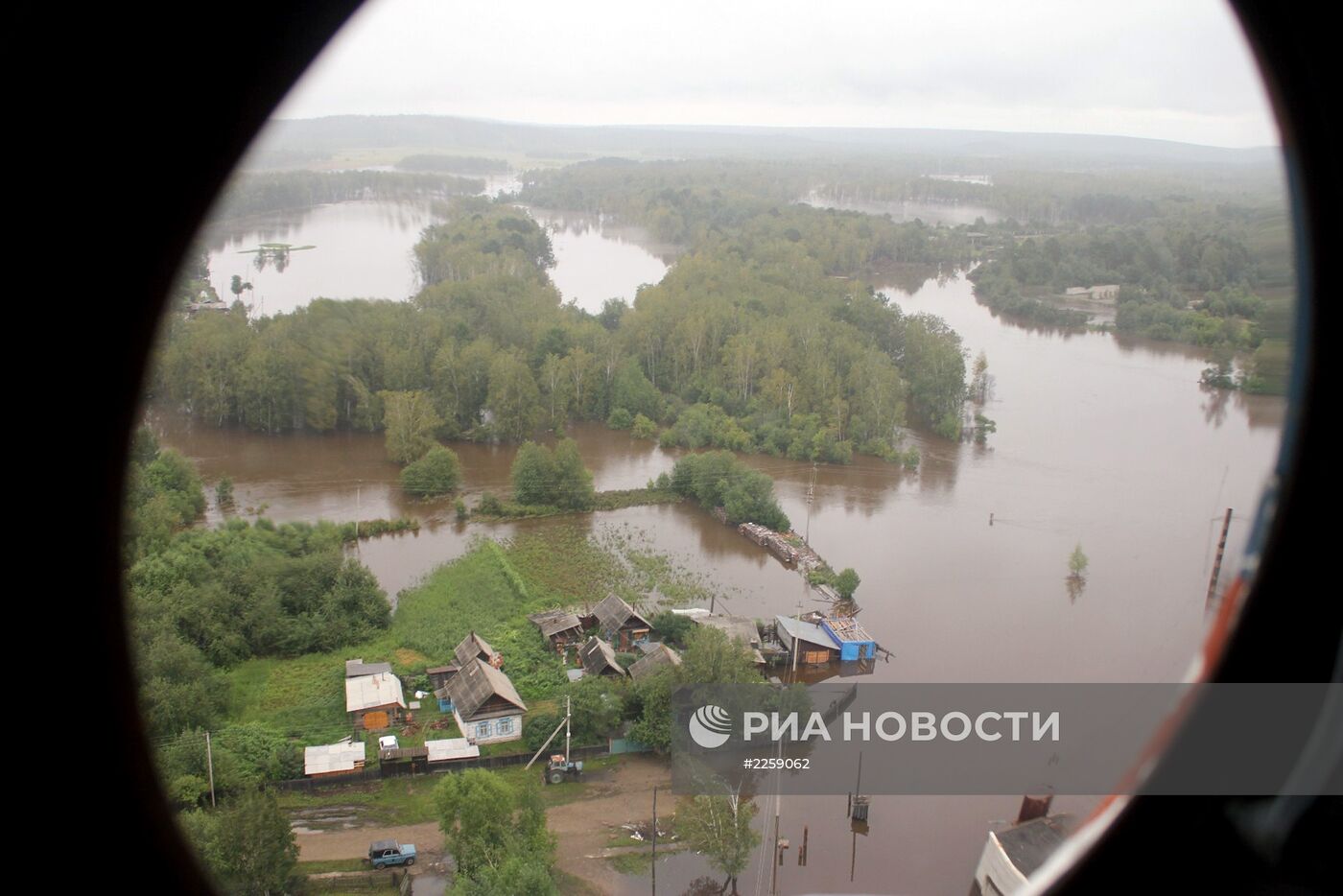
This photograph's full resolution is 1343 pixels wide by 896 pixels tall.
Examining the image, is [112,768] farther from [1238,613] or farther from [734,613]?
[734,613]

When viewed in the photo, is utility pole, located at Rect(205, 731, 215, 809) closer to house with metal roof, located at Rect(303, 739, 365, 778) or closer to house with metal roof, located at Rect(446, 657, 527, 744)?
house with metal roof, located at Rect(303, 739, 365, 778)

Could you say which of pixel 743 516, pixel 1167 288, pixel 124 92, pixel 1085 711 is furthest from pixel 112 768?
pixel 1167 288

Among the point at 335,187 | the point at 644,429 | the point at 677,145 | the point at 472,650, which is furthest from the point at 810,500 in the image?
the point at 677,145

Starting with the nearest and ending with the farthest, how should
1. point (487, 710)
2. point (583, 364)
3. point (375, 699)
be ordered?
point (487, 710) < point (375, 699) < point (583, 364)

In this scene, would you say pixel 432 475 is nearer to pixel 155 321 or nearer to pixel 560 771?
pixel 560 771

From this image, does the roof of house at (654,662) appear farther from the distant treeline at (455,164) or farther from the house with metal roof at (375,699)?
the distant treeline at (455,164)

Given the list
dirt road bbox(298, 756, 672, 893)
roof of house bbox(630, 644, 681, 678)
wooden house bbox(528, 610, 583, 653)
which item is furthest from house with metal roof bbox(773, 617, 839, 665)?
dirt road bbox(298, 756, 672, 893)

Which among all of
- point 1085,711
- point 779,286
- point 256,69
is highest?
point 256,69
